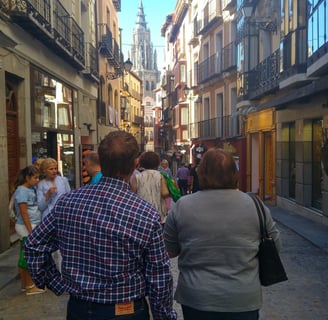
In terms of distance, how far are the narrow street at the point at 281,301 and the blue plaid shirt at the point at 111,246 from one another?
2854mm

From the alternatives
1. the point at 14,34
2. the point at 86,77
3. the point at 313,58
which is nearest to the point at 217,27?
the point at 86,77

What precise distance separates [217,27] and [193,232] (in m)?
24.5

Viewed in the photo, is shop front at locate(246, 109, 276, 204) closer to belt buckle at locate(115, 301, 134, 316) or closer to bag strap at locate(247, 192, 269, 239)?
bag strap at locate(247, 192, 269, 239)

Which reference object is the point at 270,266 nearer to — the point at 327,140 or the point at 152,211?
the point at 152,211

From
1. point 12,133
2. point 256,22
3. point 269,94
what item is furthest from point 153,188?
point 256,22

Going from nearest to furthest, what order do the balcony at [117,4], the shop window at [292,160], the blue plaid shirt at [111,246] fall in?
the blue plaid shirt at [111,246]
the shop window at [292,160]
the balcony at [117,4]

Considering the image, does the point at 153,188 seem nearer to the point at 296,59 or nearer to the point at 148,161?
the point at 148,161

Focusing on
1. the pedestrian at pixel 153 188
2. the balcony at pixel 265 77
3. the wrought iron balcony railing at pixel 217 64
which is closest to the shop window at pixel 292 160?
the balcony at pixel 265 77

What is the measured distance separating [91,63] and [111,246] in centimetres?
1669

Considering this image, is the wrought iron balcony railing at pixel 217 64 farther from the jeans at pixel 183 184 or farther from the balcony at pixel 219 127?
the jeans at pixel 183 184

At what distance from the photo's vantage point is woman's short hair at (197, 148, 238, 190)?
2539 millimetres

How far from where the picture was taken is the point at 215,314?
2.43 m

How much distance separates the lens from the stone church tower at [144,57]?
11519 cm

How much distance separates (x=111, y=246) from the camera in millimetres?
2154
